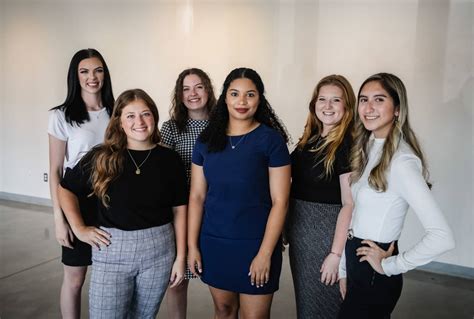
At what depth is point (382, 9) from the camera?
3887mm

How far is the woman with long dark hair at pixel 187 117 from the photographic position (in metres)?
2.32

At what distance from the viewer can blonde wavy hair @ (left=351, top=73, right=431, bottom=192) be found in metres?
1.57

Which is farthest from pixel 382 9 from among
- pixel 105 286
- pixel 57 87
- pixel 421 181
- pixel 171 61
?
pixel 57 87

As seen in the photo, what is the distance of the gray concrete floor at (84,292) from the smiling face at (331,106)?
1.63m

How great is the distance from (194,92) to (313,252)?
1.00 meters

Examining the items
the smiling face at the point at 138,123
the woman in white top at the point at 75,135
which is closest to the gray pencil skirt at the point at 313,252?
the smiling face at the point at 138,123

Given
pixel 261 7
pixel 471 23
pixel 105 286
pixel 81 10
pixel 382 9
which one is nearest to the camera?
pixel 105 286

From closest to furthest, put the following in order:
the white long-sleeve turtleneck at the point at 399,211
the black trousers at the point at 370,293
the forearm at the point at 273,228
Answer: the white long-sleeve turtleneck at the point at 399,211 → the black trousers at the point at 370,293 → the forearm at the point at 273,228

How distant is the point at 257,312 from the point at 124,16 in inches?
168

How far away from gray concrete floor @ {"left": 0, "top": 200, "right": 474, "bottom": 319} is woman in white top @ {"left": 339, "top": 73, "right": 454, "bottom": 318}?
61.0 inches

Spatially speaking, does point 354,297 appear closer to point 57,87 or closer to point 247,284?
point 247,284

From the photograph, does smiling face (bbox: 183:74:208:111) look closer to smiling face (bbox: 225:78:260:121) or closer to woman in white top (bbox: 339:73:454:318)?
smiling face (bbox: 225:78:260:121)

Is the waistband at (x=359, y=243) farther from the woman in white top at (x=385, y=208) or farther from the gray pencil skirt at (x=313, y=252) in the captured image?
the gray pencil skirt at (x=313, y=252)

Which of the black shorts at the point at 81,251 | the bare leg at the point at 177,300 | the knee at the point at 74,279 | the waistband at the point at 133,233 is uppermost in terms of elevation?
the waistband at the point at 133,233
